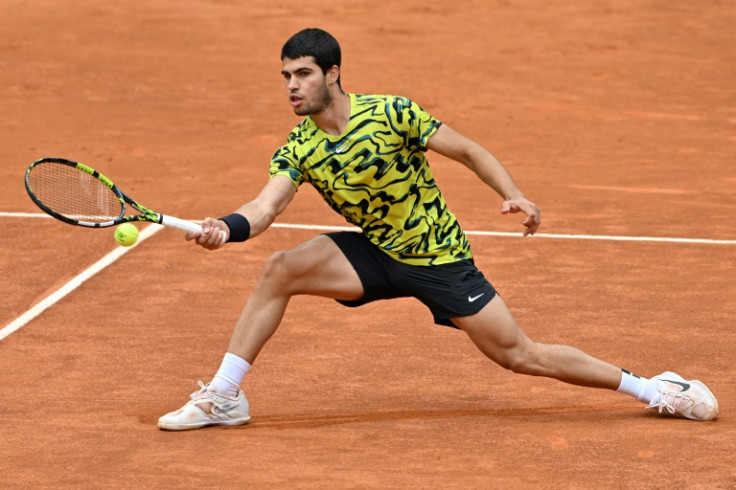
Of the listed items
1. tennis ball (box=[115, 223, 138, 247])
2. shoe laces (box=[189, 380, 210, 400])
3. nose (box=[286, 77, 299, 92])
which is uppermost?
nose (box=[286, 77, 299, 92])

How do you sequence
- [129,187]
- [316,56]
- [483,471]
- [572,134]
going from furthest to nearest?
[572,134]
[129,187]
[316,56]
[483,471]

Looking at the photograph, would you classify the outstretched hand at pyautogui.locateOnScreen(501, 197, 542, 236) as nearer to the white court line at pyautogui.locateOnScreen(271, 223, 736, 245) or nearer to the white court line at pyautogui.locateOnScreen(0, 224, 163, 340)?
the white court line at pyautogui.locateOnScreen(0, 224, 163, 340)

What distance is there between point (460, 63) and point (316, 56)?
11143 mm

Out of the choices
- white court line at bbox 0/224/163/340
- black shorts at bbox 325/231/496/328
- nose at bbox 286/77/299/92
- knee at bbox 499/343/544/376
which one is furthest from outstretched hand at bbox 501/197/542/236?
white court line at bbox 0/224/163/340

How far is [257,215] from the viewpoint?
23.2 ft

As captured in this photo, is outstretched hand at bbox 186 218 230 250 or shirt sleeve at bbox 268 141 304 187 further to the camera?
shirt sleeve at bbox 268 141 304 187

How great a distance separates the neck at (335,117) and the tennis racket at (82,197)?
0.93 metres

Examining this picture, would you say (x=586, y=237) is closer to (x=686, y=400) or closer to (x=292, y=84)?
(x=686, y=400)

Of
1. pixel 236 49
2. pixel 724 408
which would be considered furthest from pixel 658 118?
pixel 724 408

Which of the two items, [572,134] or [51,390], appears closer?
[51,390]

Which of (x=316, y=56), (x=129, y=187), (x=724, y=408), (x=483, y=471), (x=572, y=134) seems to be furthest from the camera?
(x=572, y=134)

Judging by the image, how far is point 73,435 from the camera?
24.1ft

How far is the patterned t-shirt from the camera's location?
735 cm

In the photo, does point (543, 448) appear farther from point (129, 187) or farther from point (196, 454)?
point (129, 187)
